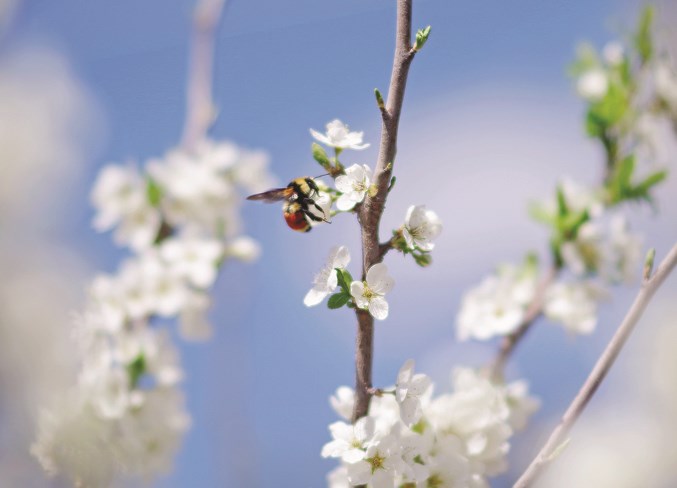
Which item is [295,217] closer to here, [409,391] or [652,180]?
[409,391]

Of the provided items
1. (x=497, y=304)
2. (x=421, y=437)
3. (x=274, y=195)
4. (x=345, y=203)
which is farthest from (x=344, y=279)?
(x=497, y=304)

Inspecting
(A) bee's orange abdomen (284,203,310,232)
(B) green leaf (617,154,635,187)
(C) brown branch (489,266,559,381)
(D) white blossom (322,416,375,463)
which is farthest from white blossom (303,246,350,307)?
(B) green leaf (617,154,635,187)

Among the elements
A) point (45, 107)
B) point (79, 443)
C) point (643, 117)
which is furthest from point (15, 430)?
point (643, 117)

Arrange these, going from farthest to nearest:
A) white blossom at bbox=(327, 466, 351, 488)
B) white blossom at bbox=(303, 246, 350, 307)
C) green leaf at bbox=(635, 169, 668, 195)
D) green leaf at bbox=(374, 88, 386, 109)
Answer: green leaf at bbox=(635, 169, 668, 195) → white blossom at bbox=(327, 466, 351, 488) → white blossom at bbox=(303, 246, 350, 307) → green leaf at bbox=(374, 88, 386, 109)

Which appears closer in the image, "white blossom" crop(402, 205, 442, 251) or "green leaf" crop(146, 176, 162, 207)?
"white blossom" crop(402, 205, 442, 251)

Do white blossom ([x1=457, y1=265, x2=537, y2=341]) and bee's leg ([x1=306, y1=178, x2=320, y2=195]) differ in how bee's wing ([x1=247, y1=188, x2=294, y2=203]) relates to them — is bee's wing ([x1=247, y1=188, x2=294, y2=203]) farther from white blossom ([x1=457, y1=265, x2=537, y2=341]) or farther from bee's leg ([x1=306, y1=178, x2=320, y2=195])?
white blossom ([x1=457, y1=265, x2=537, y2=341])

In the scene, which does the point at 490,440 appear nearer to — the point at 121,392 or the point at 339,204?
the point at 339,204

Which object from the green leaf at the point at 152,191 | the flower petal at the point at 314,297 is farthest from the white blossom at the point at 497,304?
the green leaf at the point at 152,191
